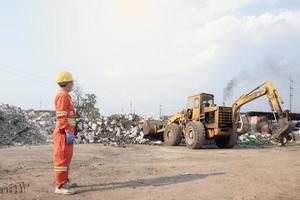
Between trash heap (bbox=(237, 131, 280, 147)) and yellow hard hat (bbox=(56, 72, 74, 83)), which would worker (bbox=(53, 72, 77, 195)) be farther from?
trash heap (bbox=(237, 131, 280, 147))

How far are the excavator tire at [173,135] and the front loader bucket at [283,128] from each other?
4676 mm

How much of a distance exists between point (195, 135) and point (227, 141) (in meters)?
2.19

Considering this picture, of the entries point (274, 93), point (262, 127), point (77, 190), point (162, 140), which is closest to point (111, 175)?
point (77, 190)

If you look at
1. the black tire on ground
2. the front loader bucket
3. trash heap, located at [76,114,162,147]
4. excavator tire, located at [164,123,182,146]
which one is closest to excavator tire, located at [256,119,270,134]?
trash heap, located at [76,114,162,147]

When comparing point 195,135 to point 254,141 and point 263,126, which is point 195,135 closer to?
point 254,141

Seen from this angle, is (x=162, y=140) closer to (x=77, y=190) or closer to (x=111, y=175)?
(x=111, y=175)

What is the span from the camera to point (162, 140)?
956 inches

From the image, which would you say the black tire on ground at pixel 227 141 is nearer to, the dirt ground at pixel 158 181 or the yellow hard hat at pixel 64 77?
the dirt ground at pixel 158 181

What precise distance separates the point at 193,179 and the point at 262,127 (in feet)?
82.7

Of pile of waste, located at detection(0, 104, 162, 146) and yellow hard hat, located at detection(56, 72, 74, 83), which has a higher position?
yellow hard hat, located at detection(56, 72, 74, 83)

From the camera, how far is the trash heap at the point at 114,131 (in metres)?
23.7

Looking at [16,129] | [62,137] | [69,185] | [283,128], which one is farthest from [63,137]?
[16,129]

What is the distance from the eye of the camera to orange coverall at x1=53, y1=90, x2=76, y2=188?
23.6 feet

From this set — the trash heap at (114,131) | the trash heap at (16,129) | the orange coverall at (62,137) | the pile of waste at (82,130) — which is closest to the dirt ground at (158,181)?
the orange coverall at (62,137)
